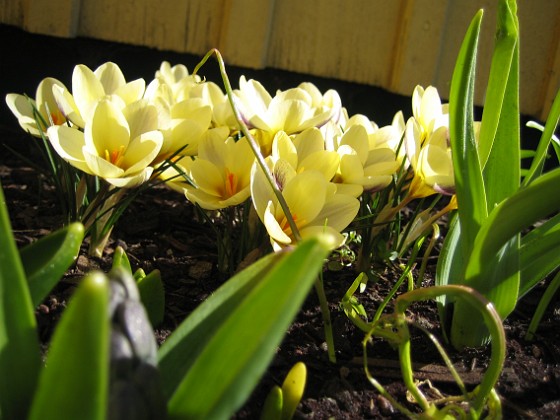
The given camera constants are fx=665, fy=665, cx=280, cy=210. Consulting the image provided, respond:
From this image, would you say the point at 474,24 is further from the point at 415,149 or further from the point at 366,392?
the point at 366,392

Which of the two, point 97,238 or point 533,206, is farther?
point 97,238

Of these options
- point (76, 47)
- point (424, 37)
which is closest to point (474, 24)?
point (424, 37)

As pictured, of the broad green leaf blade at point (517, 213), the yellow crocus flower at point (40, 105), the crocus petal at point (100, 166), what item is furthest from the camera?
the yellow crocus flower at point (40, 105)

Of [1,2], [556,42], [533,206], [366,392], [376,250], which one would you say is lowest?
[366,392]

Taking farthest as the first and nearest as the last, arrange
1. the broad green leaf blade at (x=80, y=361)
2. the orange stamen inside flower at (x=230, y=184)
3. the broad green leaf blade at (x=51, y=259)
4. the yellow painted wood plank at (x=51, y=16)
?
the yellow painted wood plank at (x=51, y=16)
the orange stamen inside flower at (x=230, y=184)
the broad green leaf blade at (x=51, y=259)
the broad green leaf blade at (x=80, y=361)

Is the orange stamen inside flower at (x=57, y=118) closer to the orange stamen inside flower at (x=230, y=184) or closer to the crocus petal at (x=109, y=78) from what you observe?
the crocus petal at (x=109, y=78)

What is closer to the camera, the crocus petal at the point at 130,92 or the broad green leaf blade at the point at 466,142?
the broad green leaf blade at the point at 466,142

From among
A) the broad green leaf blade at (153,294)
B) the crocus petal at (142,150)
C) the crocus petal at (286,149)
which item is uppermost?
the crocus petal at (286,149)

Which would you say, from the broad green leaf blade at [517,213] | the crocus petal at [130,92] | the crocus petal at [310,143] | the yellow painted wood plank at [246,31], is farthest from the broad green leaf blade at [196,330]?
the yellow painted wood plank at [246,31]
